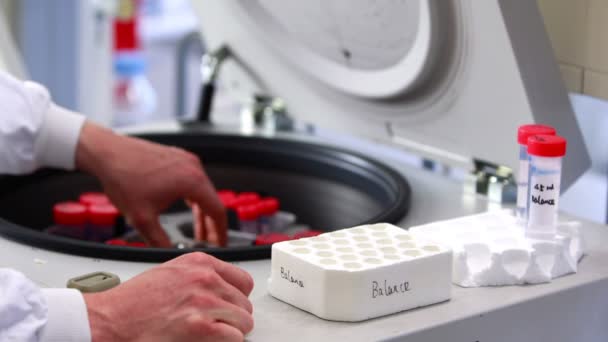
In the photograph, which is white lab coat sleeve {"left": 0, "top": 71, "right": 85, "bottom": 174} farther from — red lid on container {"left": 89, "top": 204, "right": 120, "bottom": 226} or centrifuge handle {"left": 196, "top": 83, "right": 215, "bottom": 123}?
centrifuge handle {"left": 196, "top": 83, "right": 215, "bottom": 123}

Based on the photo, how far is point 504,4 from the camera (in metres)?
1.36

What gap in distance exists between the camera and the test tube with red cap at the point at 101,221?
5.93ft

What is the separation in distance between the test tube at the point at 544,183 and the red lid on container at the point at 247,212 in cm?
68

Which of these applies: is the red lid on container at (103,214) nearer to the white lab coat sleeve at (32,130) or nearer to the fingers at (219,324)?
the white lab coat sleeve at (32,130)

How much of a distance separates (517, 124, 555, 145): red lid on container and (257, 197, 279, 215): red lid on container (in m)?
0.66

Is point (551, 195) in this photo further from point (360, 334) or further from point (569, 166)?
point (360, 334)

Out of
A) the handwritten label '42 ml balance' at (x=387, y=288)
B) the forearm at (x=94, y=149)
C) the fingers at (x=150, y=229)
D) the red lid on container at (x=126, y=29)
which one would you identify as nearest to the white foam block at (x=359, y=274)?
the handwritten label '42 ml balance' at (x=387, y=288)

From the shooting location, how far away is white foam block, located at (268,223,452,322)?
1144 millimetres

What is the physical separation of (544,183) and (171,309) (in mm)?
549

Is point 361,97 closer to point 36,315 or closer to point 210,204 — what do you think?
point 210,204

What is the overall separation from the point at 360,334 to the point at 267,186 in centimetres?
96

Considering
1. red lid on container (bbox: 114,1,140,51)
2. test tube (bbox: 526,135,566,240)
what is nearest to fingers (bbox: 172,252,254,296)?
test tube (bbox: 526,135,566,240)

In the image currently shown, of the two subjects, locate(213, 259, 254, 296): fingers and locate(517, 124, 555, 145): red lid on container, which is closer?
locate(213, 259, 254, 296): fingers

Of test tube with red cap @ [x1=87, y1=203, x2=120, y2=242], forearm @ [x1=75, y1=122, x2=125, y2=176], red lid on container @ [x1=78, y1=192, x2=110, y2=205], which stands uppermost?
forearm @ [x1=75, y1=122, x2=125, y2=176]
